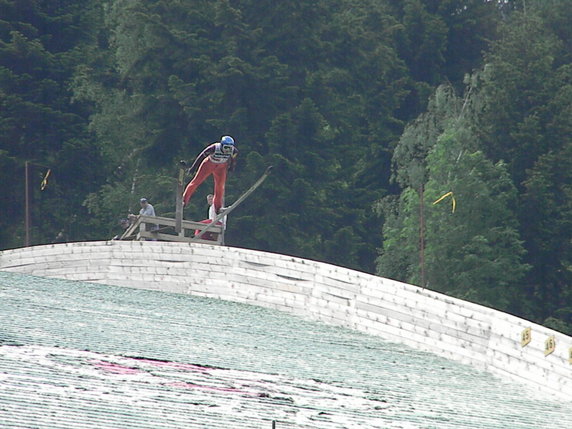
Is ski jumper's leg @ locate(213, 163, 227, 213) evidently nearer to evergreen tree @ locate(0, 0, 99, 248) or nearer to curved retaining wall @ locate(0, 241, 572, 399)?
curved retaining wall @ locate(0, 241, 572, 399)

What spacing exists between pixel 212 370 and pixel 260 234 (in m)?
27.4

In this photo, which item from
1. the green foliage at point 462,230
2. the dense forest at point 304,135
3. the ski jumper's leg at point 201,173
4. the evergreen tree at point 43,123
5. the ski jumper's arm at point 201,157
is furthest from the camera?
the evergreen tree at point 43,123

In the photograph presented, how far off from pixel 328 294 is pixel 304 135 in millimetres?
26404

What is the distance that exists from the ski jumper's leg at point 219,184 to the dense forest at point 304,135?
1735 centimetres

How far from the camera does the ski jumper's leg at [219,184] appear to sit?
2170 centimetres

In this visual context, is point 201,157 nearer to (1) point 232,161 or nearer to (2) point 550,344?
(1) point 232,161

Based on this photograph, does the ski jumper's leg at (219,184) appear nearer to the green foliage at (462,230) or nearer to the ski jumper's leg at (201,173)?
the ski jumper's leg at (201,173)

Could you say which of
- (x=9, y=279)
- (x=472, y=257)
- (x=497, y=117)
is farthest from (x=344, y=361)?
(x=497, y=117)

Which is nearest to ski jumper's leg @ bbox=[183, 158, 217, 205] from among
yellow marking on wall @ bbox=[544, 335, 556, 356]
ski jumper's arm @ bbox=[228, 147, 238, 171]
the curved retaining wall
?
ski jumper's arm @ bbox=[228, 147, 238, 171]

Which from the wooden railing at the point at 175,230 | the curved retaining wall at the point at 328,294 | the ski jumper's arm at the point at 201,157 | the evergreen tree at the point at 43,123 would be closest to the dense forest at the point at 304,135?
the evergreen tree at the point at 43,123

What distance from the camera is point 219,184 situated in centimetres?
2169

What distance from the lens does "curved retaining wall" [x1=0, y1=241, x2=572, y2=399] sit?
1455 centimetres

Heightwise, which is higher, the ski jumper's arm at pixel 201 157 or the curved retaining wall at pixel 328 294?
the ski jumper's arm at pixel 201 157

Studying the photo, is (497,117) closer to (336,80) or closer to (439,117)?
(439,117)
